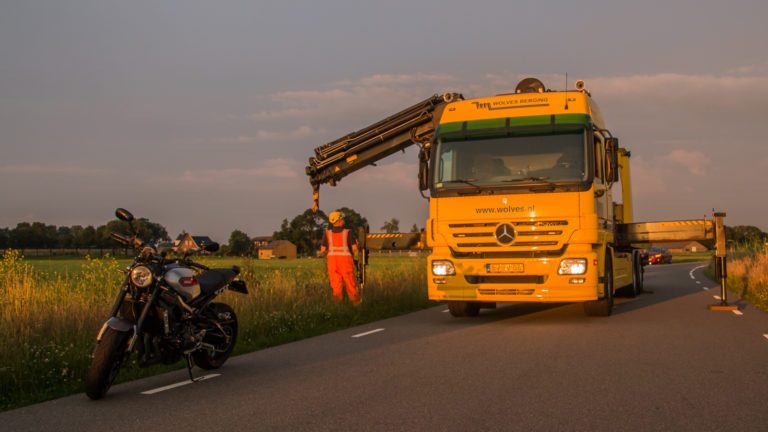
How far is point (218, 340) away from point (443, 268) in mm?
4853

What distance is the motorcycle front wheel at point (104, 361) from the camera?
6082 millimetres

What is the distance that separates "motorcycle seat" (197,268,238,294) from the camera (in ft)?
23.9

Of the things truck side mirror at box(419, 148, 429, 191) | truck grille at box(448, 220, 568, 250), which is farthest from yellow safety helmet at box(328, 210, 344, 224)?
truck grille at box(448, 220, 568, 250)

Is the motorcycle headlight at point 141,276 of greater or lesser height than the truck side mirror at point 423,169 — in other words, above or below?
below

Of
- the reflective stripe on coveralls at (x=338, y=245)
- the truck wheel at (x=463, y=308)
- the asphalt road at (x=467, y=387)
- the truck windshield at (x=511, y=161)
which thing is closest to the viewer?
the asphalt road at (x=467, y=387)

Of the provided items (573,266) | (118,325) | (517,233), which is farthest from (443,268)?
(118,325)

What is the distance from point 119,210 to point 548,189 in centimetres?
659

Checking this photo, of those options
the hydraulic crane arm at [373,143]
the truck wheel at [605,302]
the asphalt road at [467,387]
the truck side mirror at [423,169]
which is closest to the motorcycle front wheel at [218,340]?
the asphalt road at [467,387]

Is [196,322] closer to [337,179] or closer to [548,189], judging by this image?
[548,189]

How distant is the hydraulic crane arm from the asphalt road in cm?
683

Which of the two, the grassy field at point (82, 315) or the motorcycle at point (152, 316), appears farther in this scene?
the grassy field at point (82, 315)

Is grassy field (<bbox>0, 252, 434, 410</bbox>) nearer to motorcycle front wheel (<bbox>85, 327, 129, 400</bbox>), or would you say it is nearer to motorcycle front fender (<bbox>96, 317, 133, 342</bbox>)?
motorcycle front wheel (<bbox>85, 327, 129, 400</bbox>)

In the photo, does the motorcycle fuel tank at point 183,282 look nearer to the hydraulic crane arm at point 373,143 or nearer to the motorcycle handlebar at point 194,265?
the motorcycle handlebar at point 194,265

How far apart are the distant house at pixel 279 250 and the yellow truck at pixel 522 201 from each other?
359 feet
